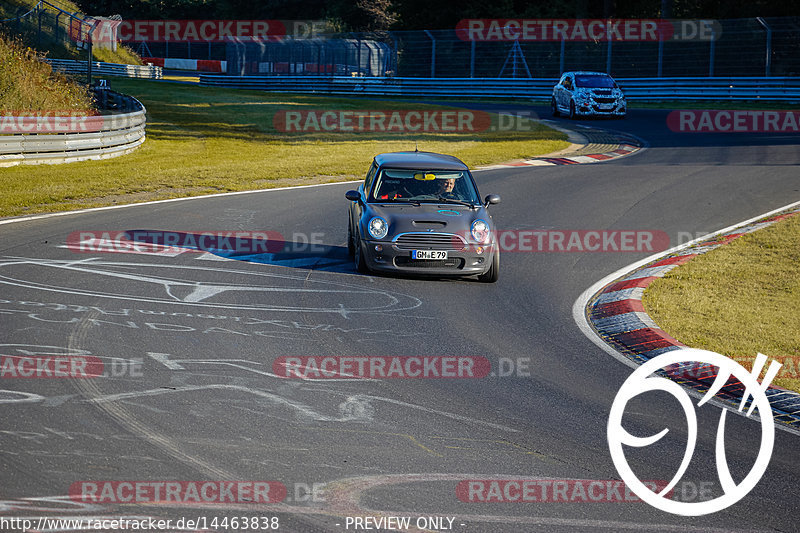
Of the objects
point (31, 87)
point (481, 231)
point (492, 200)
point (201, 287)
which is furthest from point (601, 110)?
point (201, 287)

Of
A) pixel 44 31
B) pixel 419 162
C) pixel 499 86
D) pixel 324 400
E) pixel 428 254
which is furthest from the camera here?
pixel 44 31

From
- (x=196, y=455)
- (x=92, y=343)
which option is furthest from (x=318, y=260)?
(x=196, y=455)

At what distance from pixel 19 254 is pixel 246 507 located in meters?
8.74

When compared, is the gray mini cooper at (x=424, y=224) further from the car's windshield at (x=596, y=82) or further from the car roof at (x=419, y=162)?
the car's windshield at (x=596, y=82)

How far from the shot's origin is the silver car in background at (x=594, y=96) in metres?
34.5

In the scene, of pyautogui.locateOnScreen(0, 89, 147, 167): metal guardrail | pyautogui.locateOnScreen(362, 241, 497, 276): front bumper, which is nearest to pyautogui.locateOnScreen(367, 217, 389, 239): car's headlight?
pyautogui.locateOnScreen(362, 241, 497, 276): front bumper

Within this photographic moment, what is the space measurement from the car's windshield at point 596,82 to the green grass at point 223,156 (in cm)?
257

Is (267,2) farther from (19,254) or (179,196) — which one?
(19,254)

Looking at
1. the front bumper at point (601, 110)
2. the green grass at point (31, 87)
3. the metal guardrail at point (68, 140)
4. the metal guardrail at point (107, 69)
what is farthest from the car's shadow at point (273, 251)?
the metal guardrail at point (107, 69)

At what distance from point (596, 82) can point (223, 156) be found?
15.1 metres

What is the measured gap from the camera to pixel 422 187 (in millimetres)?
12969

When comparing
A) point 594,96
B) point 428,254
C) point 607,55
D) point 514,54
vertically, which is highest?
point 514,54

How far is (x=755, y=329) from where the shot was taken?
10.1 meters

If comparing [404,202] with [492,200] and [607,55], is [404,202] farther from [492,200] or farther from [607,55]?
[607,55]
